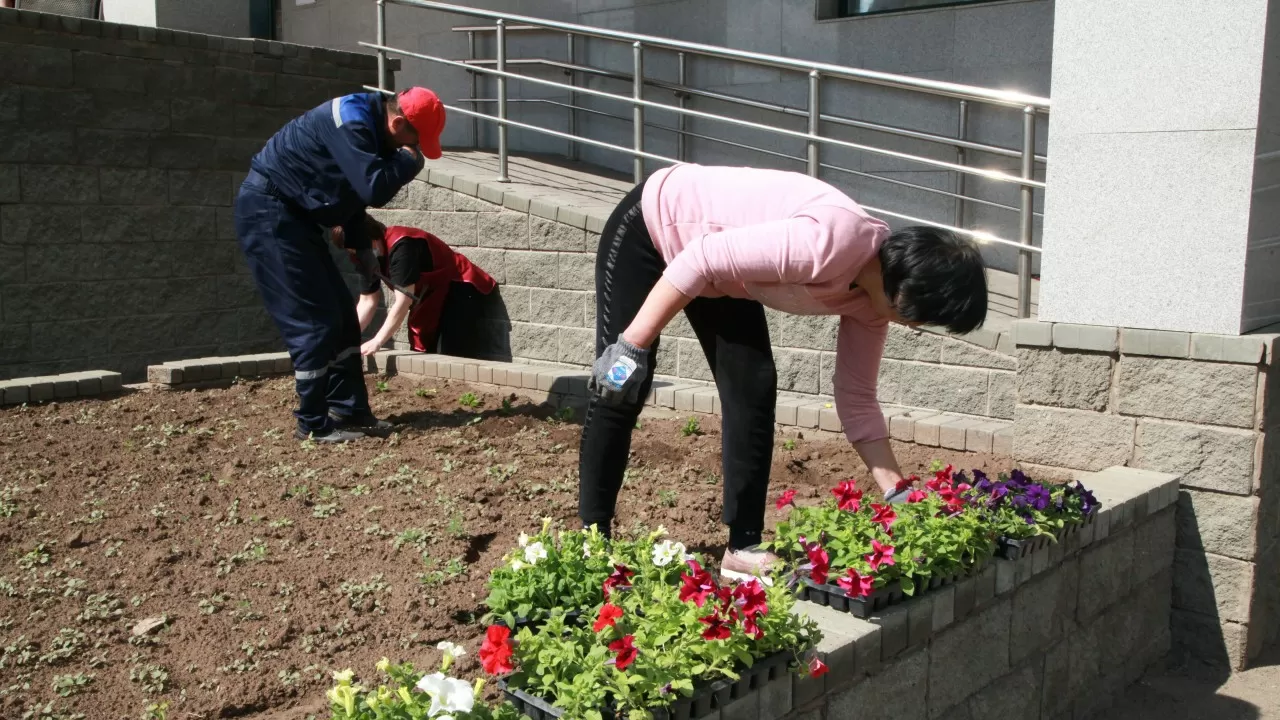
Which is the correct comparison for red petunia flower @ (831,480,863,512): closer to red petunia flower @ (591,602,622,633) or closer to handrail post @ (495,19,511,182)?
red petunia flower @ (591,602,622,633)

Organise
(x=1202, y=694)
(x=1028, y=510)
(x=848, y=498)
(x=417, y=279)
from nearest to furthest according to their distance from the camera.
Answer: (x=848, y=498), (x=1028, y=510), (x=1202, y=694), (x=417, y=279)

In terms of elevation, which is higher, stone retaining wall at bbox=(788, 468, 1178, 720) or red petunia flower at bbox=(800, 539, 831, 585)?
red petunia flower at bbox=(800, 539, 831, 585)

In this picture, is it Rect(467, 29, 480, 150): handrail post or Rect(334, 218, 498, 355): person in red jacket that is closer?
Rect(334, 218, 498, 355): person in red jacket

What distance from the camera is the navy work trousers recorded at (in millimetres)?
5164

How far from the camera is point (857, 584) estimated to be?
2.55 metres

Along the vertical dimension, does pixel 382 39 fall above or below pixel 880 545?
above

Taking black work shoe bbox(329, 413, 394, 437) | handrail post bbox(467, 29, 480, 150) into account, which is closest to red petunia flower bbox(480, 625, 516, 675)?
black work shoe bbox(329, 413, 394, 437)

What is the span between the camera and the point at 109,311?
7.44 metres

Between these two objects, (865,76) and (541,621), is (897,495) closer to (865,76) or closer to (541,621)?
(541,621)

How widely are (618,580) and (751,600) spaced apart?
35cm

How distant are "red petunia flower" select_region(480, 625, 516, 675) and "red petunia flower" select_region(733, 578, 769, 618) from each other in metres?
0.45

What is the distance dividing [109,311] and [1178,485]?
249 inches

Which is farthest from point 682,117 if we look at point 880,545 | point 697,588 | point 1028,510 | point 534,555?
point 697,588

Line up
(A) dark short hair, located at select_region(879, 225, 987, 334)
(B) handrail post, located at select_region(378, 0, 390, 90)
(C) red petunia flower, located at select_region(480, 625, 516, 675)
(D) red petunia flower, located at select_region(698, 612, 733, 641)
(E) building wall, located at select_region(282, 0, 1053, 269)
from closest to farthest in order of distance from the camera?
1. (C) red petunia flower, located at select_region(480, 625, 516, 675)
2. (D) red petunia flower, located at select_region(698, 612, 733, 641)
3. (A) dark short hair, located at select_region(879, 225, 987, 334)
4. (E) building wall, located at select_region(282, 0, 1053, 269)
5. (B) handrail post, located at select_region(378, 0, 390, 90)
